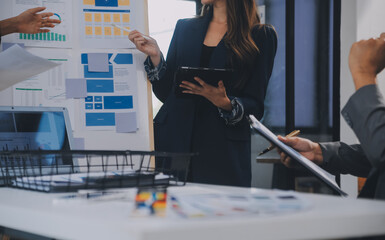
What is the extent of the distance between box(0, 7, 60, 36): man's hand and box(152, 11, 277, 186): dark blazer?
51cm

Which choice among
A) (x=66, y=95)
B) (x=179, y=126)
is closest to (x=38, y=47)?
(x=66, y=95)

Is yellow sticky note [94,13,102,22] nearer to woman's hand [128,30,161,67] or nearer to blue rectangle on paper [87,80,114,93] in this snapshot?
woman's hand [128,30,161,67]

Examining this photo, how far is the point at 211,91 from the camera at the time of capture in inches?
69.4

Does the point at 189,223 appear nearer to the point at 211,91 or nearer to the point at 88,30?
the point at 211,91

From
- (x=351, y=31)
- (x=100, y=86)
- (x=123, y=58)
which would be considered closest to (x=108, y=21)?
(x=123, y=58)

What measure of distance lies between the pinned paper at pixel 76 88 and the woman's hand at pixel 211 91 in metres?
0.40

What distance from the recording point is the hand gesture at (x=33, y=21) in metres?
1.63

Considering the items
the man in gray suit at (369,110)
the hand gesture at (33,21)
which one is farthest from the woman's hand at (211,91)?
the man in gray suit at (369,110)

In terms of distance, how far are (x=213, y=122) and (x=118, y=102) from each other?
433 mm

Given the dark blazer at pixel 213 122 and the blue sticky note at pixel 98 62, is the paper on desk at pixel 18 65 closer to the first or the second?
the blue sticky note at pixel 98 62

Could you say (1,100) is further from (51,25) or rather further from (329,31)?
(329,31)

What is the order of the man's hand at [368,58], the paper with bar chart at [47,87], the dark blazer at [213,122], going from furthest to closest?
the dark blazer at [213,122] → the paper with bar chart at [47,87] → the man's hand at [368,58]

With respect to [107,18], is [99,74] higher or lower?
lower

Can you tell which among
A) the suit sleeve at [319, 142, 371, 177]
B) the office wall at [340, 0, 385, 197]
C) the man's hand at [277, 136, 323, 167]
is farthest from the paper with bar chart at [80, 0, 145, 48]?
the office wall at [340, 0, 385, 197]
